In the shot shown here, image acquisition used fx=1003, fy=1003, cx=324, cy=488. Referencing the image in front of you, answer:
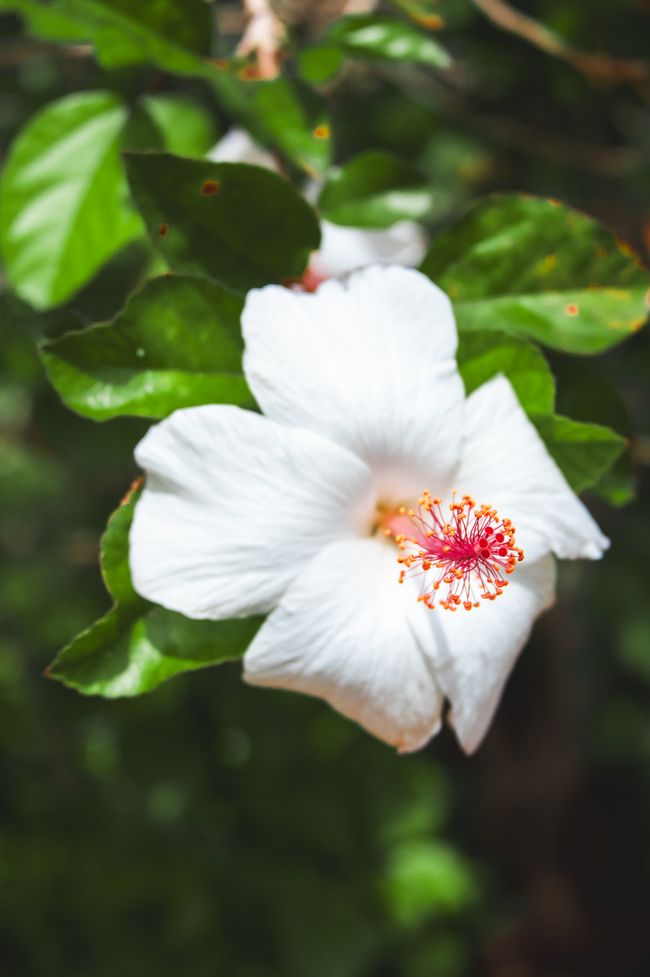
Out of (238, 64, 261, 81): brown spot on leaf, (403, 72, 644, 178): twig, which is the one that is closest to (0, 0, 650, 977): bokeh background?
(403, 72, 644, 178): twig

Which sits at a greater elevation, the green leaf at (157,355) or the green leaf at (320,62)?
the green leaf at (320,62)

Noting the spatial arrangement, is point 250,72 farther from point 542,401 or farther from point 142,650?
point 142,650

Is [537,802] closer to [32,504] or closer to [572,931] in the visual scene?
[572,931]

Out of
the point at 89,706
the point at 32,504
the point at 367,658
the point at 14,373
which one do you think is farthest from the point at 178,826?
the point at 367,658

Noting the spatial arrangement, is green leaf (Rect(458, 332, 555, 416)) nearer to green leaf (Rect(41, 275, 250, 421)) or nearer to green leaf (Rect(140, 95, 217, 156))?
green leaf (Rect(41, 275, 250, 421))

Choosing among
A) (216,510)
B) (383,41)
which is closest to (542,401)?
(216,510)

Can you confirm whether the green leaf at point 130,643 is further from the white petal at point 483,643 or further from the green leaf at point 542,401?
the green leaf at point 542,401

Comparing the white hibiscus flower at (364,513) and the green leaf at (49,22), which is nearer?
the white hibiscus flower at (364,513)

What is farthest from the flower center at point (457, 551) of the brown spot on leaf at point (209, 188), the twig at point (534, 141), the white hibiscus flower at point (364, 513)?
the twig at point (534, 141)
